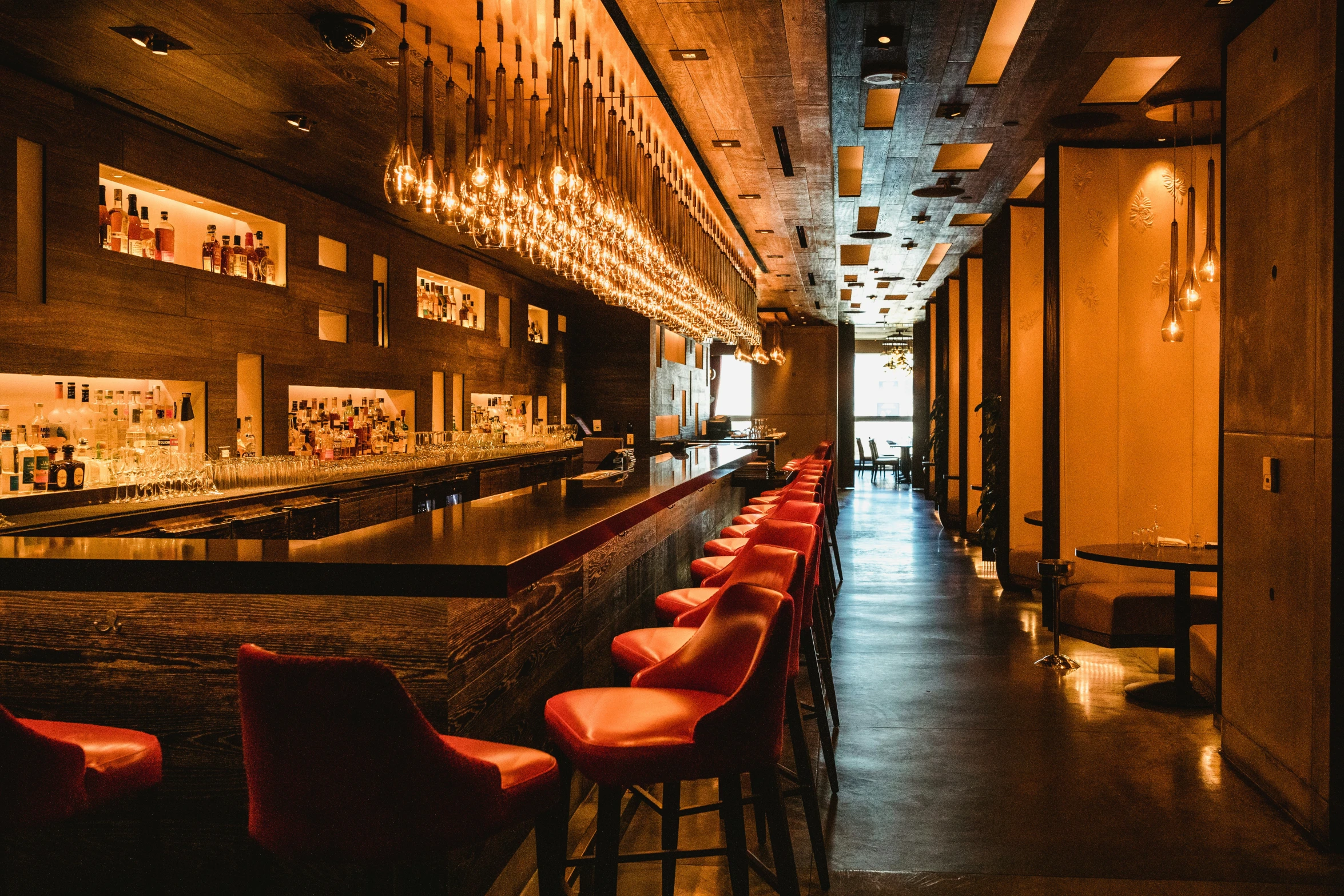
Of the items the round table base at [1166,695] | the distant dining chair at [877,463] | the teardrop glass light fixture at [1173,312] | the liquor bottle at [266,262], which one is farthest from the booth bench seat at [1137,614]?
the distant dining chair at [877,463]

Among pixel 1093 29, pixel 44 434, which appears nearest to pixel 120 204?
pixel 44 434

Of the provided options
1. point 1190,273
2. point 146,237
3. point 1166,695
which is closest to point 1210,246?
point 1190,273

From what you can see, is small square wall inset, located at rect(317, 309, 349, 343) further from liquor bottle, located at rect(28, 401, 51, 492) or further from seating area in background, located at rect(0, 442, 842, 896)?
seating area in background, located at rect(0, 442, 842, 896)

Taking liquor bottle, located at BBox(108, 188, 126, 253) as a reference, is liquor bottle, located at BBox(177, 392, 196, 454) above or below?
below

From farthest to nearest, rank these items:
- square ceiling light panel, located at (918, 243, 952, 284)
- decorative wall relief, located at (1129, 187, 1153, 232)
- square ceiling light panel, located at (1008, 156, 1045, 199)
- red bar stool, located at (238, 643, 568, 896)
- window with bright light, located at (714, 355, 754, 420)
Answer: window with bright light, located at (714, 355, 754, 420) < square ceiling light panel, located at (918, 243, 952, 284) < square ceiling light panel, located at (1008, 156, 1045, 199) < decorative wall relief, located at (1129, 187, 1153, 232) < red bar stool, located at (238, 643, 568, 896)

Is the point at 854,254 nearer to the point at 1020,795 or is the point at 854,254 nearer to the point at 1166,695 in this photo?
the point at 1166,695

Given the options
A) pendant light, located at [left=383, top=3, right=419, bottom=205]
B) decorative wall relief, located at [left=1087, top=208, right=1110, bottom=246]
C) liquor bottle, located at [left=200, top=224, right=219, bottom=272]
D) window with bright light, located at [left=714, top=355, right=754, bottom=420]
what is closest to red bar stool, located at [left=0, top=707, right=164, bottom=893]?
pendant light, located at [left=383, top=3, right=419, bottom=205]

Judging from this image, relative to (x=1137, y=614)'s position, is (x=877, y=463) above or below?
above

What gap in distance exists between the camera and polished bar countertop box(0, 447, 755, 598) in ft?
6.89

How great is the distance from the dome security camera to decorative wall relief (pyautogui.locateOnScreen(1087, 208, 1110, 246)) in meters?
4.74

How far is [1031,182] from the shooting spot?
8.12 metres

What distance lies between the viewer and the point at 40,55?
417 centimetres

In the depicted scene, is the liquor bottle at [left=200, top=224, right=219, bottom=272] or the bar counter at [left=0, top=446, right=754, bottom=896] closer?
the bar counter at [left=0, top=446, right=754, bottom=896]

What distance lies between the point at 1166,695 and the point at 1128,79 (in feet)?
10.9
